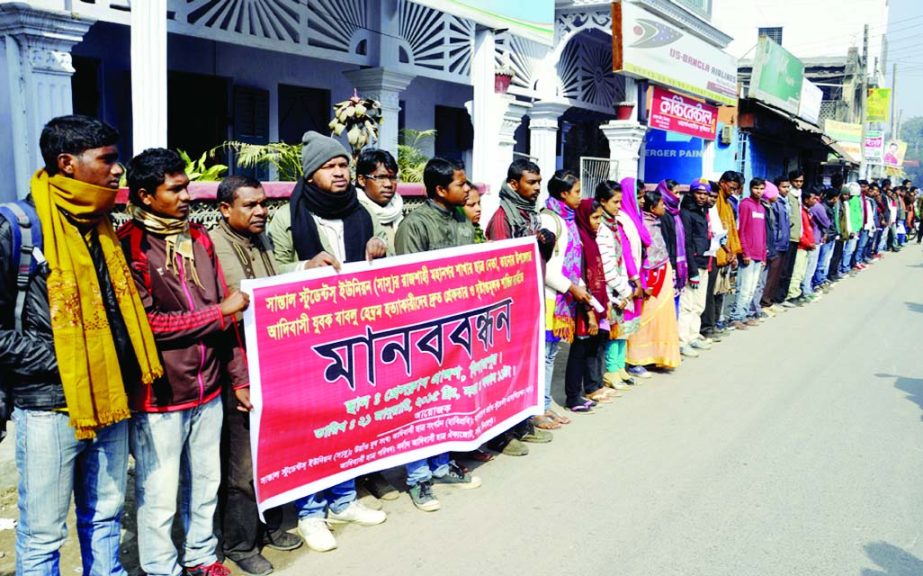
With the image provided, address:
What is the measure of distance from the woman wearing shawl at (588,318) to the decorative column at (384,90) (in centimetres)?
460

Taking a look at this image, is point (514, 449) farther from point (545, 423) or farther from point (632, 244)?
point (632, 244)

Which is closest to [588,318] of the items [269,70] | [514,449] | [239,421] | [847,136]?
[514,449]

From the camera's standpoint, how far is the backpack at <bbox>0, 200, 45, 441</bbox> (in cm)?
252

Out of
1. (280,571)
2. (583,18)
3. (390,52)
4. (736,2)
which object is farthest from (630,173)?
(736,2)

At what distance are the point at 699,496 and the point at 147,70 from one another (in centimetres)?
495

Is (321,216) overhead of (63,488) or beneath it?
overhead

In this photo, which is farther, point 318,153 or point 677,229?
point 677,229

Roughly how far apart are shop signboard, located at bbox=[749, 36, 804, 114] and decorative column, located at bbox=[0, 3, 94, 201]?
57.0ft

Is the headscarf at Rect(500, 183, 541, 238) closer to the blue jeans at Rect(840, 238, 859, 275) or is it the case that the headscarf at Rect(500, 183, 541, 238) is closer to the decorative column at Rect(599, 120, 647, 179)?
the decorative column at Rect(599, 120, 647, 179)

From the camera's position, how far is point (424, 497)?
4148 millimetres

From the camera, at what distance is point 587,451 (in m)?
5.06

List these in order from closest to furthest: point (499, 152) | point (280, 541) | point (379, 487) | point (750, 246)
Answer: point (280, 541)
point (379, 487)
point (750, 246)
point (499, 152)

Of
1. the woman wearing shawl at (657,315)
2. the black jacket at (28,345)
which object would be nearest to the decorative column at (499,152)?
the woman wearing shawl at (657,315)

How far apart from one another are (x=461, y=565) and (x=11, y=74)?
476 centimetres
